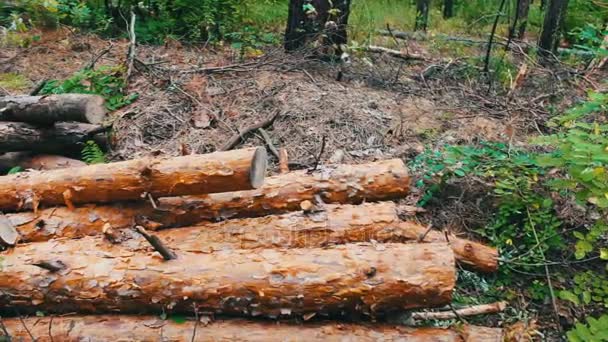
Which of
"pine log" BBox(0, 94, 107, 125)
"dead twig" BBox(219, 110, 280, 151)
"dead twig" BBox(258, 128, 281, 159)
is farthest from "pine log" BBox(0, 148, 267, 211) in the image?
"dead twig" BBox(219, 110, 280, 151)

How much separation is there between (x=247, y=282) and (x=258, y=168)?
76cm

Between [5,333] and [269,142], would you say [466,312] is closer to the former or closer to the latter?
[269,142]

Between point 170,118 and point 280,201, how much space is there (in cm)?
218

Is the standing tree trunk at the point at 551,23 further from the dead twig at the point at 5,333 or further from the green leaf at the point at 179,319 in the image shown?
the dead twig at the point at 5,333

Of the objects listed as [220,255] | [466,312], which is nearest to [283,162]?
[220,255]

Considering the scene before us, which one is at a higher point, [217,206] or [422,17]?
[422,17]

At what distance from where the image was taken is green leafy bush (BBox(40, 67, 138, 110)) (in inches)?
218

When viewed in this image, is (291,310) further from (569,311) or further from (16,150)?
(16,150)

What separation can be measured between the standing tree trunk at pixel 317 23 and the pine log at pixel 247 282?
149 inches

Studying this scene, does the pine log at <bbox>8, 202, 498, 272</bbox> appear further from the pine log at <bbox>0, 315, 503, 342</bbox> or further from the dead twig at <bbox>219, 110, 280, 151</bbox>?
the dead twig at <bbox>219, 110, 280, 151</bbox>

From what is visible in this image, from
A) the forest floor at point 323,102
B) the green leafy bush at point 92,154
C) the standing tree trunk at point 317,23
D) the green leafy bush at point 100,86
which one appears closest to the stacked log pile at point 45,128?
the green leafy bush at point 92,154

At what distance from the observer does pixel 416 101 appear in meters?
5.73

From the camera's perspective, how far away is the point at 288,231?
3.38 meters

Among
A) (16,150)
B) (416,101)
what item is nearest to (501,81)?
(416,101)
